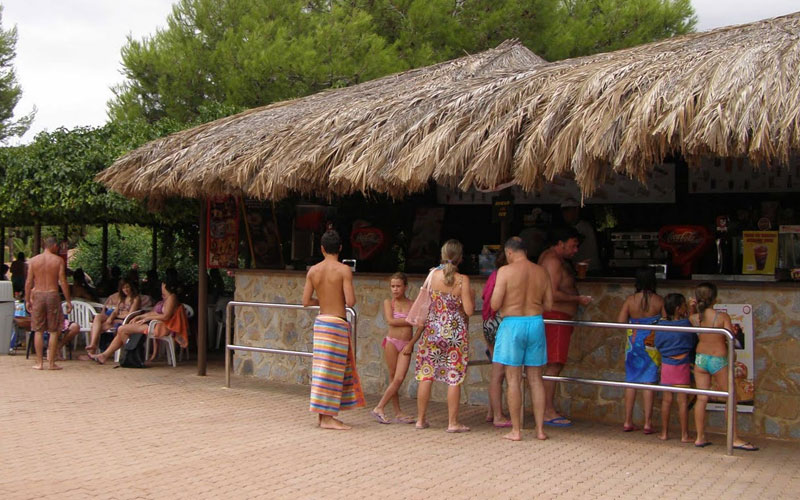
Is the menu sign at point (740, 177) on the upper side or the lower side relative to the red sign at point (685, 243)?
upper

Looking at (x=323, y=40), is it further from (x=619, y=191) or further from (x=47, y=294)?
(x=619, y=191)

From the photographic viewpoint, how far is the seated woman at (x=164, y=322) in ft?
39.0

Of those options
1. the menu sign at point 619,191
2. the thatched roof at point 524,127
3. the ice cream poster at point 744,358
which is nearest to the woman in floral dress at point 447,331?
the thatched roof at point 524,127

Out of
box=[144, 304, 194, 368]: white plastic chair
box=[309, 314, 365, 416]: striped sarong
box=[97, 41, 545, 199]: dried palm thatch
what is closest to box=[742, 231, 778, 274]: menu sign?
box=[97, 41, 545, 199]: dried palm thatch

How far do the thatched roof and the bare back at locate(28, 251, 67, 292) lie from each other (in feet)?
5.05

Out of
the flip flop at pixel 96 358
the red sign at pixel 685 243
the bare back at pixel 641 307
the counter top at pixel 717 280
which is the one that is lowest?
the flip flop at pixel 96 358

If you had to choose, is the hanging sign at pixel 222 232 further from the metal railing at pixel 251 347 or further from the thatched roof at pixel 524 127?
the metal railing at pixel 251 347

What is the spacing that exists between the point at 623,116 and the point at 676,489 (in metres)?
2.96

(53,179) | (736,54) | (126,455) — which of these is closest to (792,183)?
(736,54)

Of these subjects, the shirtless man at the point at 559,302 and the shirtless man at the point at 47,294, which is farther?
the shirtless man at the point at 47,294

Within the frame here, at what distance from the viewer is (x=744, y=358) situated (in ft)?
A: 25.1

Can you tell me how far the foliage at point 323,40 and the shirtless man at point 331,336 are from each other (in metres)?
11.8

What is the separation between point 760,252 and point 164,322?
302 inches

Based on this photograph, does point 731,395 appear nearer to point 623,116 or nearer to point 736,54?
point 623,116
